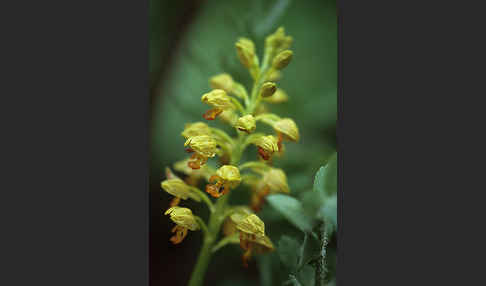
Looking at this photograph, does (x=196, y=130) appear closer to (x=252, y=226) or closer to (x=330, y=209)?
(x=252, y=226)

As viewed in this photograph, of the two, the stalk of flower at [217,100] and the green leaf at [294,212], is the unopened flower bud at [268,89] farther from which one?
the green leaf at [294,212]

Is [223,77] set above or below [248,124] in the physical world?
above

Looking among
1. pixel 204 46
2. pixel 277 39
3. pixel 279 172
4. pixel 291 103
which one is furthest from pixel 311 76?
pixel 279 172

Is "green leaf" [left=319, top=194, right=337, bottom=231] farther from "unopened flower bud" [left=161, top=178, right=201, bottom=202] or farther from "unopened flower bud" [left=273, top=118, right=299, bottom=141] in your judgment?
"unopened flower bud" [left=161, top=178, right=201, bottom=202]

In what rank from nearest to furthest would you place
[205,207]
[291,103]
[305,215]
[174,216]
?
[305,215] < [174,216] < [205,207] < [291,103]

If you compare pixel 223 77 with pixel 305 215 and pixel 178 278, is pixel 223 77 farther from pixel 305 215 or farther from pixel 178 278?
pixel 178 278
